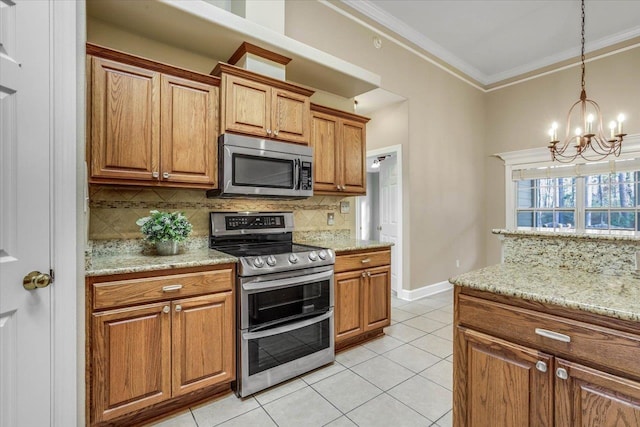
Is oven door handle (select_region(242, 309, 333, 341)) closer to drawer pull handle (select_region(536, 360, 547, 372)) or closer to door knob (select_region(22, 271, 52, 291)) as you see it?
door knob (select_region(22, 271, 52, 291))

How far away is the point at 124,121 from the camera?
1931mm

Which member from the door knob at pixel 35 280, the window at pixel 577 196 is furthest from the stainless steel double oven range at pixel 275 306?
the window at pixel 577 196

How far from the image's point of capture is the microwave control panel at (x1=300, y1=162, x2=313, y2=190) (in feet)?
8.63

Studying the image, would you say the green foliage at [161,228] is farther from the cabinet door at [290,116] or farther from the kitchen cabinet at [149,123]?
the cabinet door at [290,116]

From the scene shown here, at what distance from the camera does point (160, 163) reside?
206 cm

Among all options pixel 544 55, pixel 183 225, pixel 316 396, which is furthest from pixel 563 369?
pixel 544 55

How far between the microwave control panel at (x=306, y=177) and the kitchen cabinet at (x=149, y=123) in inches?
28.5

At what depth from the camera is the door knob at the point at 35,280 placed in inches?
47.4

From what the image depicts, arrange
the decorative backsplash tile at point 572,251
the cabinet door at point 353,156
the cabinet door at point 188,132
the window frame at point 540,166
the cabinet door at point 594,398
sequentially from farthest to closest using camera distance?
the window frame at point 540,166 < the cabinet door at point 353,156 < the cabinet door at point 188,132 < the decorative backsplash tile at point 572,251 < the cabinet door at point 594,398

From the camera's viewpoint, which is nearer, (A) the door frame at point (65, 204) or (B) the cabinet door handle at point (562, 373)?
(B) the cabinet door handle at point (562, 373)

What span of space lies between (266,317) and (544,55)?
5.35 metres

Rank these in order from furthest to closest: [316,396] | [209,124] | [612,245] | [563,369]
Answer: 1. [209,124]
2. [316,396]
3. [612,245]
4. [563,369]

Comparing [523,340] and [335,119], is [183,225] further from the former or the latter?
[523,340]

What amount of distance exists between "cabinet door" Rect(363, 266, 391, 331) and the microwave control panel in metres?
0.95
